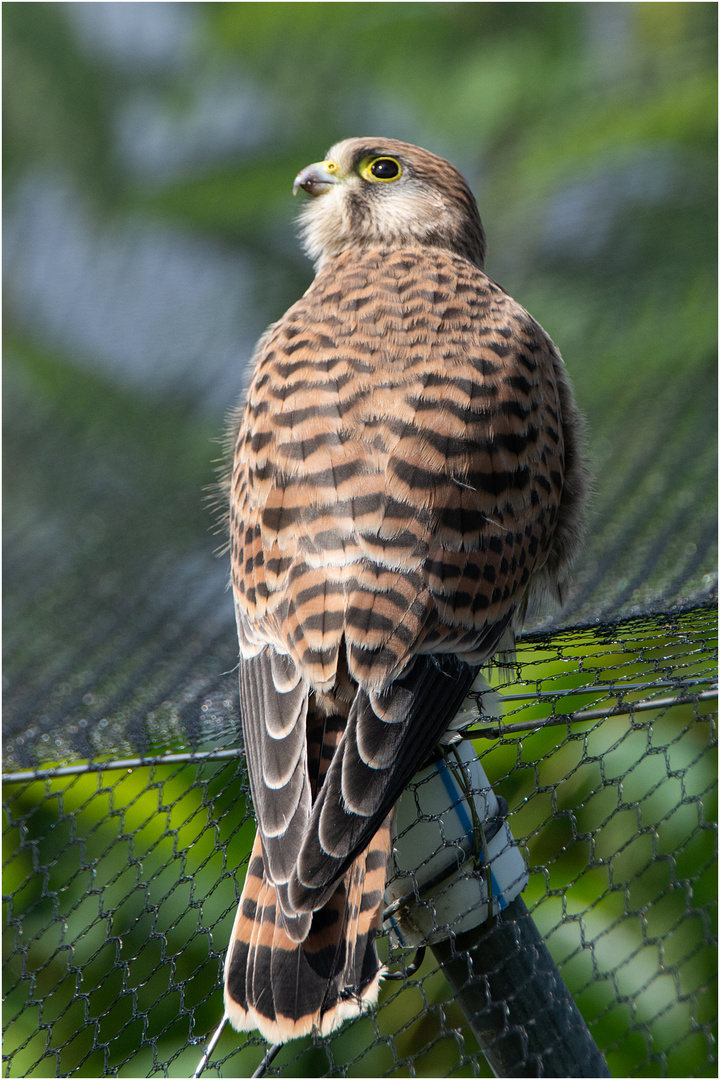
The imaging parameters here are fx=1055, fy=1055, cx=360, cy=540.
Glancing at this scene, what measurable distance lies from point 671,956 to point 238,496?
183 cm

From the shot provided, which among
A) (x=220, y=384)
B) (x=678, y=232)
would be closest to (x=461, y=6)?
(x=678, y=232)

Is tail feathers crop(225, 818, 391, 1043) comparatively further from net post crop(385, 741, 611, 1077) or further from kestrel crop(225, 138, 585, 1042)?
net post crop(385, 741, 611, 1077)

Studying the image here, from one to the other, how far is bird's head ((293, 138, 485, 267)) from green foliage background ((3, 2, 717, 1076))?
98 centimetres

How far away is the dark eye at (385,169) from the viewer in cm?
269

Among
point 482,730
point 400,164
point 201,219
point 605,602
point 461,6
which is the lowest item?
point 482,730

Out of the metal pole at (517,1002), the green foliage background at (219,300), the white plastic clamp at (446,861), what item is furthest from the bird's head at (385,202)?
the metal pole at (517,1002)

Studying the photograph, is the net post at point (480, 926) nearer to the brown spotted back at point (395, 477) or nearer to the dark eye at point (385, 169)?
the brown spotted back at point (395, 477)

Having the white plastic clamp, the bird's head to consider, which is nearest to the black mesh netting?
the white plastic clamp

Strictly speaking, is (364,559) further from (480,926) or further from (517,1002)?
(517,1002)

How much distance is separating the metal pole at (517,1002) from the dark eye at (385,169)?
6.04ft

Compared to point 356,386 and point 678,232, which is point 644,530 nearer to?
point 356,386

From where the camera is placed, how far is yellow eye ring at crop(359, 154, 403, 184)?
8.81 feet

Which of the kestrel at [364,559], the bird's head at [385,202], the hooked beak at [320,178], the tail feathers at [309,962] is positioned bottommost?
the tail feathers at [309,962]

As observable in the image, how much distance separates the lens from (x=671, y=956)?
2.82 meters
